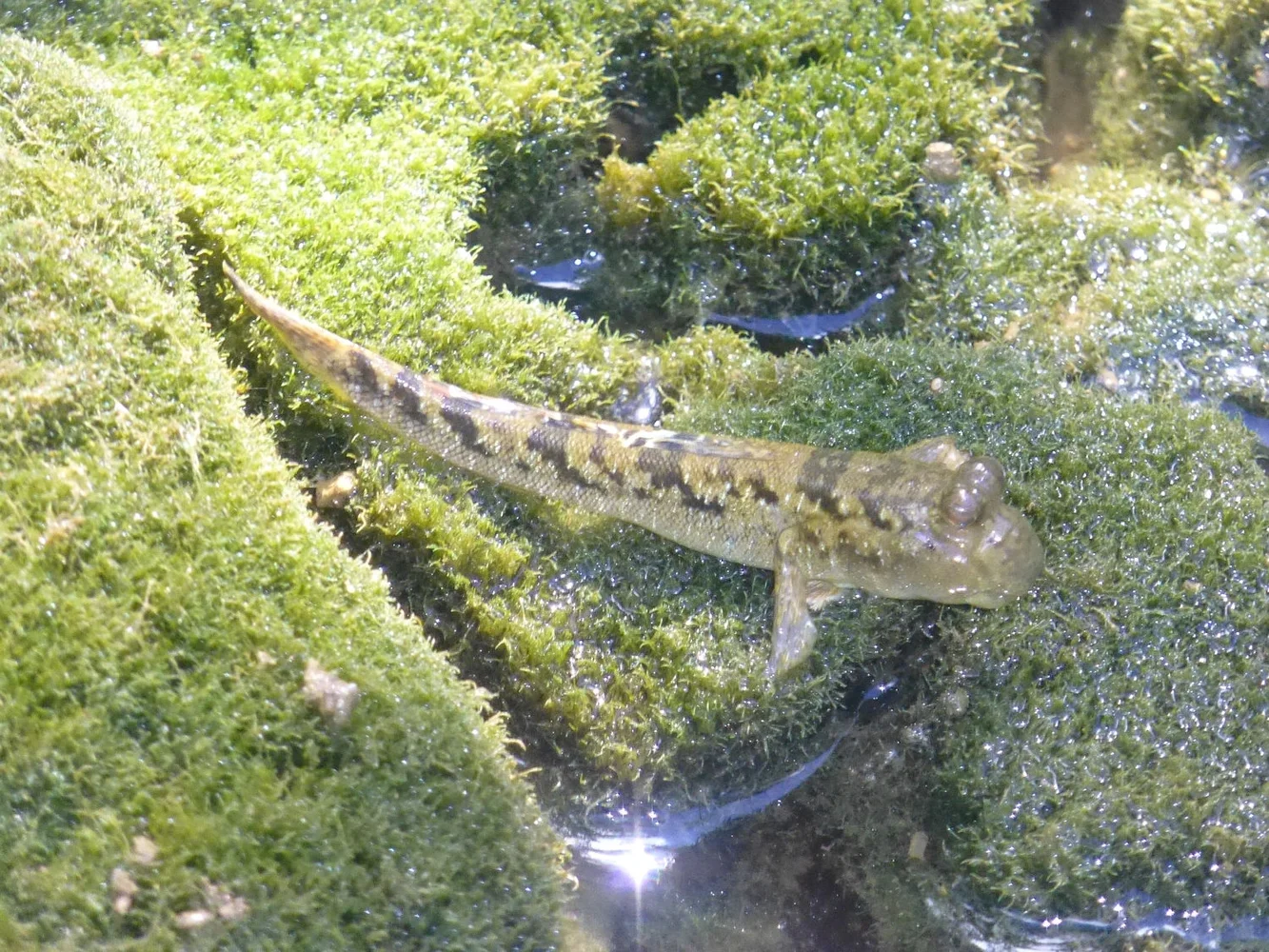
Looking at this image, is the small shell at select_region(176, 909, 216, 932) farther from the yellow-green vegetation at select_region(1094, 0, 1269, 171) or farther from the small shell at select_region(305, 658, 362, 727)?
the yellow-green vegetation at select_region(1094, 0, 1269, 171)

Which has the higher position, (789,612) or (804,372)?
(804,372)

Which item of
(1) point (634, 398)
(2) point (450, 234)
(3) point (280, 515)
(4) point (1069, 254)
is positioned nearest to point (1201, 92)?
(4) point (1069, 254)

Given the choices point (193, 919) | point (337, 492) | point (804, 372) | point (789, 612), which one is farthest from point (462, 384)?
point (193, 919)

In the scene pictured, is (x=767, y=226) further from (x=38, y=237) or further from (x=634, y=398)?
(x=38, y=237)

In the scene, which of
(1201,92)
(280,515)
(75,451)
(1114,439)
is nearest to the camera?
(75,451)

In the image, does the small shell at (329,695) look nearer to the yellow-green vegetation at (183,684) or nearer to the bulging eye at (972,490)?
the yellow-green vegetation at (183,684)

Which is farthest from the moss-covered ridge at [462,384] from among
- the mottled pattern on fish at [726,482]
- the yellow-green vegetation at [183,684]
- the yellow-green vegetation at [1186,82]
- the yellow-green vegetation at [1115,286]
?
the yellow-green vegetation at [1186,82]

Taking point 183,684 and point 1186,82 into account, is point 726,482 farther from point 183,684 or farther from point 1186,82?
point 1186,82
